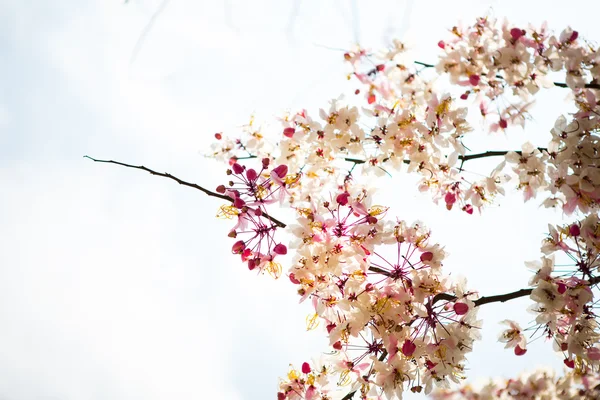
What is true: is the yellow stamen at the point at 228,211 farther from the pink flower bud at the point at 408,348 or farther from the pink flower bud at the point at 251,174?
the pink flower bud at the point at 408,348

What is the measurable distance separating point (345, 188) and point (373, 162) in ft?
0.80

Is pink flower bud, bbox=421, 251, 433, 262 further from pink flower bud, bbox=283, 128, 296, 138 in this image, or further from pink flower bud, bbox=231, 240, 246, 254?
pink flower bud, bbox=283, 128, 296, 138

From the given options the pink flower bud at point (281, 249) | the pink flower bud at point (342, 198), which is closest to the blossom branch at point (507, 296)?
the pink flower bud at point (342, 198)

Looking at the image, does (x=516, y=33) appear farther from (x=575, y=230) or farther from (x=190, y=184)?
(x=190, y=184)

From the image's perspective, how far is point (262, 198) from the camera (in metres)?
2.22

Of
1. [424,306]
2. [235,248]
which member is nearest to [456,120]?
[424,306]

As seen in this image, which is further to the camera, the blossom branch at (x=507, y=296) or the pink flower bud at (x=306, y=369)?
the pink flower bud at (x=306, y=369)

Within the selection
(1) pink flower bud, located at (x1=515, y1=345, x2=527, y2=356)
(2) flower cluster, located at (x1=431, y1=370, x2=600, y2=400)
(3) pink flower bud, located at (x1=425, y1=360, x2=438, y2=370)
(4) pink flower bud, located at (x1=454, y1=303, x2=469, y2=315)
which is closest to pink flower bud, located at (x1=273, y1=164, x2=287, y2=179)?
(4) pink flower bud, located at (x1=454, y1=303, x2=469, y2=315)

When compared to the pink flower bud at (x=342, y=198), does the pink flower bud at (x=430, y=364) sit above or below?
below

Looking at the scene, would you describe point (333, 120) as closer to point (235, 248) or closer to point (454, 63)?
point (454, 63)

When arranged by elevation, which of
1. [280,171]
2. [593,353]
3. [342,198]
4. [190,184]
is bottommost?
[593,353]

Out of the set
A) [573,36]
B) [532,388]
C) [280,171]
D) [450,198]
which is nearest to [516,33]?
[573,36]

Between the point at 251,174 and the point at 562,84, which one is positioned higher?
the point at 562,84

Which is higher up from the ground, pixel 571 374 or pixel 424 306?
pixel 424 306
